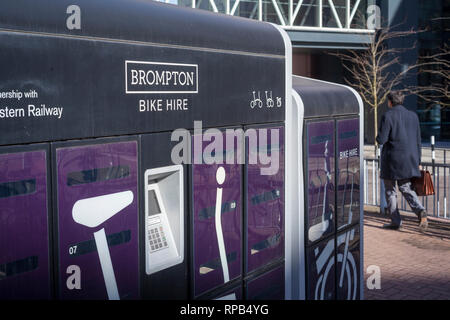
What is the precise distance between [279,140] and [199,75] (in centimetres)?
104

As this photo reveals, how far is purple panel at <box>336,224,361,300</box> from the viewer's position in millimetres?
5727

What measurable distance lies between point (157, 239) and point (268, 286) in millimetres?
→ 1274

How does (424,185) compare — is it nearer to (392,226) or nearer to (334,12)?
(392,226)

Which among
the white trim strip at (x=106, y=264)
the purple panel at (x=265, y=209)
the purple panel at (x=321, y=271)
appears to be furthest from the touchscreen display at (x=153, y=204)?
the purple panel at (x=321, y=271)

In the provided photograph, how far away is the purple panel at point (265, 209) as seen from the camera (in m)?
4.37

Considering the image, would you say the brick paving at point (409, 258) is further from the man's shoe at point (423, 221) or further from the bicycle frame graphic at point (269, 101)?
the bicycle frame graphic at point (269, 101)

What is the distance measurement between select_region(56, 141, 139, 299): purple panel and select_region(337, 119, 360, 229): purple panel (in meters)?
2.68

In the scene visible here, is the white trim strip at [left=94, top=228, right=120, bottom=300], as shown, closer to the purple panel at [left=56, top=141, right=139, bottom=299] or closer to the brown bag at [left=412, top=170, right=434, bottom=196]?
the purple panel at [left=56, top=141, right=139, bottom=299]

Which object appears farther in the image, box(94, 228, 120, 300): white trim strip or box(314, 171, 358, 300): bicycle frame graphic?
box(314, 171, 358, 300): bicycle frame graphic

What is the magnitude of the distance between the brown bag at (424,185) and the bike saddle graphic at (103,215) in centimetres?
643

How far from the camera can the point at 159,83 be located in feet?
11.6

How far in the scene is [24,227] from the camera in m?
2.76

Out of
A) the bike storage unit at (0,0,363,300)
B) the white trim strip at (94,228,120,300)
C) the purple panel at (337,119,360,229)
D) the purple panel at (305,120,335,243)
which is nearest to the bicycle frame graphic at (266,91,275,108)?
the bike storage unit at (0,0,363,300)

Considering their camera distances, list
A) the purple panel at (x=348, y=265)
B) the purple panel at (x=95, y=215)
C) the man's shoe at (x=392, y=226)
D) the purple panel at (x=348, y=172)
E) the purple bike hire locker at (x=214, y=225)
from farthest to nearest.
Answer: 1. the man's shoe at (x=392, y=226)
2. the purple panel at (x=348, y=265)
3. the purple panel at (x=348, y=172)
4. the purple bike hire locker at (x=214, y=225)
5. the purple panel at (x=95, y=215)
